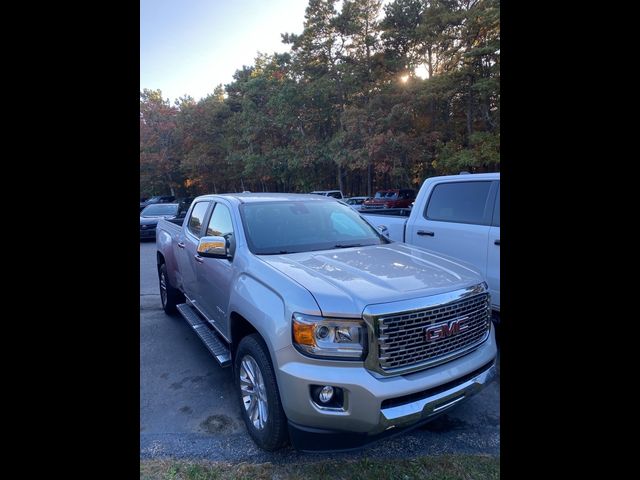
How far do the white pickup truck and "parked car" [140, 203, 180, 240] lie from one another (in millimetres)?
12023

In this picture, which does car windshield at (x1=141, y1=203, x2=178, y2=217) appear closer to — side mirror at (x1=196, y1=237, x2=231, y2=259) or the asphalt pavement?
the asphalt pavement

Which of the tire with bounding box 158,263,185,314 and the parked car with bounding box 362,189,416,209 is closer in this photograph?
the tire with bounding box 158,263,185,314

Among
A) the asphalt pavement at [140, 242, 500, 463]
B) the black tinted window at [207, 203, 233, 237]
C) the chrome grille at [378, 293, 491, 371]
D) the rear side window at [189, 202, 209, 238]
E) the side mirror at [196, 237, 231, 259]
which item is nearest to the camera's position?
the chrome grille at [378, 293, 491, 371]

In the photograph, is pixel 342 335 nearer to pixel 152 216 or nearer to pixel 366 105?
pixel 152 216

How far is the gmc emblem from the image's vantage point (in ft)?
7.59

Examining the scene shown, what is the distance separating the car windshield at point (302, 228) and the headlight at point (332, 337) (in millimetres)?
1081

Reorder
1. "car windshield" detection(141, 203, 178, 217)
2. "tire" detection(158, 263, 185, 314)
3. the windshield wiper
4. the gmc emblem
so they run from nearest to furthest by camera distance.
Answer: the gmc emblem, the windshield wiper, "tire" detection(158, 263, 185, 314), "car windshield" detection(141, 203, 178, 217)

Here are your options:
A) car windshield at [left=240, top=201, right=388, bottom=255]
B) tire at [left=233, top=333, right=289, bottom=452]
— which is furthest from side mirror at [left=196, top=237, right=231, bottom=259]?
tire at [left=233, top=333, right=289, bottom=452]

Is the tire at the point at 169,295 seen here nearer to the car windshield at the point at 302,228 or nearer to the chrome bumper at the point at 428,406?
the car windshield at the point at 302,228

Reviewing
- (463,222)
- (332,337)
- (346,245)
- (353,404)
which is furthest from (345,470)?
(463,222)
